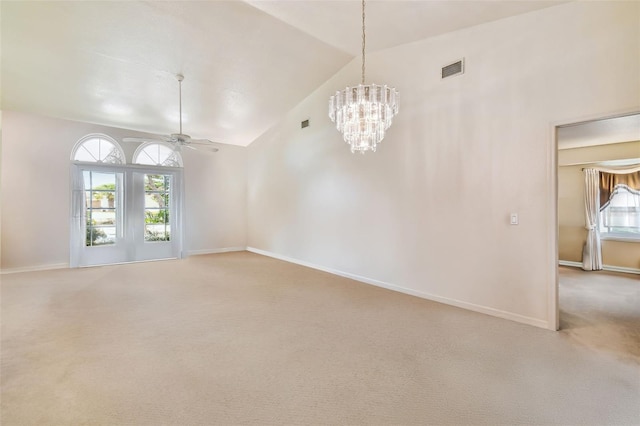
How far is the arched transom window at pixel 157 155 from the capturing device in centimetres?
646

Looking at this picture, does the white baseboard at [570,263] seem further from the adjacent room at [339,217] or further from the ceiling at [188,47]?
the ceiling at [188,47]

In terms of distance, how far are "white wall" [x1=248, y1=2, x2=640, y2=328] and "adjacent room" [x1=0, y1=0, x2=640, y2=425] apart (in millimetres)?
23

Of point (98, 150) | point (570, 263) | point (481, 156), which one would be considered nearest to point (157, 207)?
point (98, 150)

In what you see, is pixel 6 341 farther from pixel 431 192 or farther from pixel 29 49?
pixel 431 192

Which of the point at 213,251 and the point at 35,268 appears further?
the point at 213,251

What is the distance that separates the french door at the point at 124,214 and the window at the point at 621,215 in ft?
31.5

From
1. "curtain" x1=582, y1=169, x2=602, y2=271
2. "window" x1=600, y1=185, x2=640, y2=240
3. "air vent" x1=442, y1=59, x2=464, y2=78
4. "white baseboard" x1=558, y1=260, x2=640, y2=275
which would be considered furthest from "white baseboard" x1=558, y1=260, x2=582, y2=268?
"air vent" x1=442, y1=59, x2=464, y2=78

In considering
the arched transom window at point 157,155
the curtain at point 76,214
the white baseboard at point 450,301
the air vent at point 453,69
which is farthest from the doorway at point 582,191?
the curtain at point 76,214

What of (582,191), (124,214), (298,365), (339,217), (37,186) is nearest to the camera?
(298,365)

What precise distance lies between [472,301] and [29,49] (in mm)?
6483

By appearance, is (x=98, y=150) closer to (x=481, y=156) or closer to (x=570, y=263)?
(x=481, y=156)

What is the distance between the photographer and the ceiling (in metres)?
3.11

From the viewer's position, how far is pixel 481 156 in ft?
10.6

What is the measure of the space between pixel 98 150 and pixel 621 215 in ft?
36.5
